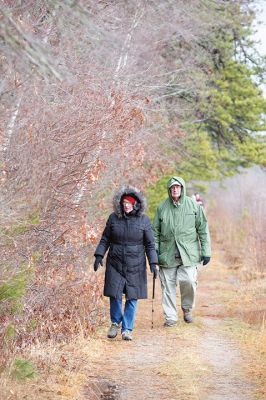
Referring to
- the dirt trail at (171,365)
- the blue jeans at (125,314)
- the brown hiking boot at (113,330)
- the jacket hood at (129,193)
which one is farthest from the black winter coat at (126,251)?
the dirt trail at (171,365)

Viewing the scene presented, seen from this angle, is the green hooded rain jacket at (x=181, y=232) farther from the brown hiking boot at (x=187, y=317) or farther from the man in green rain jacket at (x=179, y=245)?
the brown hiking boot at (x=187, y=317)

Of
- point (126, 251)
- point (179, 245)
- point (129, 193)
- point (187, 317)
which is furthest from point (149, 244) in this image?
point (187, 317)

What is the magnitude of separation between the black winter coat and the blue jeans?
0.14 m

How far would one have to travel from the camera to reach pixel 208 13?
19797 mm

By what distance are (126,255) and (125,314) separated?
0.72m

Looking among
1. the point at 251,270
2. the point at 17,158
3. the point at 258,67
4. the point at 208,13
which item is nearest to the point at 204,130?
the point at 258,67

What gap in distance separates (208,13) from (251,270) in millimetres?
6235

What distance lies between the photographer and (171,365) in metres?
8.92

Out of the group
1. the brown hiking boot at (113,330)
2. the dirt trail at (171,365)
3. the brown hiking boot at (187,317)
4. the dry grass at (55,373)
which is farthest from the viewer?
the brown hiking boot at (187,317)

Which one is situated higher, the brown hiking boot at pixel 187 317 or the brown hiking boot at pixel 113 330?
the brown hiking boot at pixel 187 317

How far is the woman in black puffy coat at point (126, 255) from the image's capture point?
10.5m

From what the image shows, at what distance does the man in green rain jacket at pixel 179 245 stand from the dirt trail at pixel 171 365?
41 cm

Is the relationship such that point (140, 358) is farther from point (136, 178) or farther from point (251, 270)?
point (251, 270)

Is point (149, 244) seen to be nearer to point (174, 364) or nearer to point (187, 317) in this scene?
point (187, 317)
